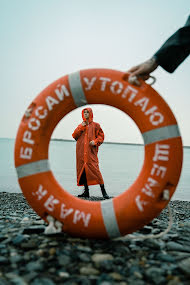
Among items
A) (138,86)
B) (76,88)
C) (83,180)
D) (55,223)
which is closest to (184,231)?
(55,223)

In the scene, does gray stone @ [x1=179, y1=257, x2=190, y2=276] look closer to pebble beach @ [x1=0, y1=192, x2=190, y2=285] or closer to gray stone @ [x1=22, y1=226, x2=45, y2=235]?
pebble beach @ [x1=0, y1=192, x2=190, y2=285]

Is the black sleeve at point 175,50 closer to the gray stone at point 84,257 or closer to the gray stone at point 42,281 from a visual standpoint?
the gray stone at point 84,257

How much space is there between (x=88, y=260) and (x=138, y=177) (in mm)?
741

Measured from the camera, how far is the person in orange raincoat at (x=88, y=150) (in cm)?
468

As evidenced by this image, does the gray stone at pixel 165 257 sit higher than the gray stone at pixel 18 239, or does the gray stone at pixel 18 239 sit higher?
the gray stone at pixel 18 239

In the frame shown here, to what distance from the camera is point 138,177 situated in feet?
6.58

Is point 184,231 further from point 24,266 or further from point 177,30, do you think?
point 177,30

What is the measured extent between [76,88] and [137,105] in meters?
0.53

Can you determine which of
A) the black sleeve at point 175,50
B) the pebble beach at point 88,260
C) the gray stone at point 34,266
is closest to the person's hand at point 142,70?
the black sleeve at point 175,50

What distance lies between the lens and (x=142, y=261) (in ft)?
5.46

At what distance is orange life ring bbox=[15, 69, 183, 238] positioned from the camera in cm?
189

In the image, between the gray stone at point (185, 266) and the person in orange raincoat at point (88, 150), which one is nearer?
the gray stone at point (185, 266)

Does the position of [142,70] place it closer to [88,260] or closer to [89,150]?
[88,260]

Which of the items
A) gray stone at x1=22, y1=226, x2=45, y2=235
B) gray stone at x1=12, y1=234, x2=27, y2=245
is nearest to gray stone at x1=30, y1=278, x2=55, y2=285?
gray stone at x1=12, y1=234, x2=27, y2=245
